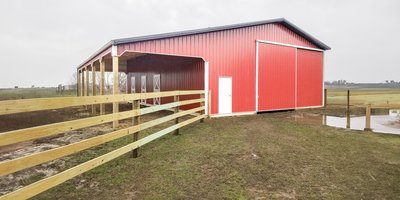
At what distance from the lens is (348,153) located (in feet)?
19.9

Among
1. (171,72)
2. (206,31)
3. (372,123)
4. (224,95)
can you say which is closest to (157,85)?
(171,72)

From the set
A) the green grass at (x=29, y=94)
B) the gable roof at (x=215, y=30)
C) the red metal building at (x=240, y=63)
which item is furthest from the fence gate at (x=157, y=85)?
the green grass at (x=29, y=94)

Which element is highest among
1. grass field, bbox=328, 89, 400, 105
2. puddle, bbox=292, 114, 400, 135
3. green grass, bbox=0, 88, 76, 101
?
green grass, bbox=0, 88, 76, 101

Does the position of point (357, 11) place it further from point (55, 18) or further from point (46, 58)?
point (46, 58)

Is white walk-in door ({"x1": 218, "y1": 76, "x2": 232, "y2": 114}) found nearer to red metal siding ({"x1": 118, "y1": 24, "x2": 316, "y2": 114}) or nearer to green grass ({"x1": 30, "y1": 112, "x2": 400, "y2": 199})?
red metal siding ({"x1": 118, "y1": 24, "x2": 316, "y2": 114})

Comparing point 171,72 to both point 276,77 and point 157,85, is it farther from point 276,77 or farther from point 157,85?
point 276,77

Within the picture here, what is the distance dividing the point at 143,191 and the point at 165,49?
790 cm

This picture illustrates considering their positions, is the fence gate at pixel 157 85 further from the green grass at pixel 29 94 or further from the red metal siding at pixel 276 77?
the green grass at pixel 29 94

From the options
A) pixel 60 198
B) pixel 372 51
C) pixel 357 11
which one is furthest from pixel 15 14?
pixel 372 51

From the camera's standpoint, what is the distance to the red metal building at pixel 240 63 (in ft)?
38.2

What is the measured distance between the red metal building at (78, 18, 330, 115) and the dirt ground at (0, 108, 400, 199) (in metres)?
5.06

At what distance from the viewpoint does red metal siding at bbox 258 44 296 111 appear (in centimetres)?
1430

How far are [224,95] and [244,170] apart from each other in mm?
8286

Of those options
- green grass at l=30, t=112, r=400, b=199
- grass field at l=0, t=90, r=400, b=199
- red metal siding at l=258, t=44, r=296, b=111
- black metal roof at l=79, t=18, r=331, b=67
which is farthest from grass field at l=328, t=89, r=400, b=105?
green grass at l=30, t=112, r=400, b=199
